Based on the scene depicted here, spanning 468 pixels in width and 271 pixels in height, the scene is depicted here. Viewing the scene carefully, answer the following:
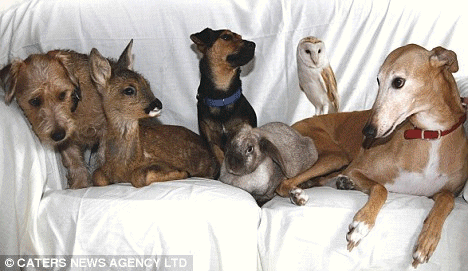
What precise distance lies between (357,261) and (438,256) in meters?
0.29

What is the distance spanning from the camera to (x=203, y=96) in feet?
9.75

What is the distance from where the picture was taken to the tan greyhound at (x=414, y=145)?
235 cm

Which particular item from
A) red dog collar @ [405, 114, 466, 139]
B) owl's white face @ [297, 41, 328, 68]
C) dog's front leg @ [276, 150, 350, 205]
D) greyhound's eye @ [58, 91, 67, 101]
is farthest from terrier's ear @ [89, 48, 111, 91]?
red dog collar @ [405, 114, 466, 139]

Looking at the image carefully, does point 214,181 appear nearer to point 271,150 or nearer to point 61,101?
point 271,150

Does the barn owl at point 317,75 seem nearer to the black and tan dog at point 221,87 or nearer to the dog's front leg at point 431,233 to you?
the black and tan dog at point 221,87

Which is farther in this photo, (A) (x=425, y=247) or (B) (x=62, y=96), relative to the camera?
(B) (x=62, y=96)

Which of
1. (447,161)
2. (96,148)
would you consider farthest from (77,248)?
(447,161)

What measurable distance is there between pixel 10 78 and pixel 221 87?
914mm

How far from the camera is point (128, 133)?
2693 mm

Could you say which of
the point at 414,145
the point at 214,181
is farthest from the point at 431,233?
the point at 214,181

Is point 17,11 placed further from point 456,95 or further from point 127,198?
point 456,95

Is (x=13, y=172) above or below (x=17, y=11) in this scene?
below

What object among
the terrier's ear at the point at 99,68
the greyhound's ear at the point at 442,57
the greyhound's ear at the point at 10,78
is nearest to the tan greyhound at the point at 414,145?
the greyhound's ear at the point at 442,57

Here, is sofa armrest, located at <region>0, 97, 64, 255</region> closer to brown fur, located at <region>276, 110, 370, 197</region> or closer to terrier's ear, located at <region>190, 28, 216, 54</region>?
terrier's ear, located at <region>190, 28, 216, 54</region>
